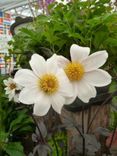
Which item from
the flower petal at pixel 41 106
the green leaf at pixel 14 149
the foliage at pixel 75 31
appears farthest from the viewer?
the green leaf at pixel 14 149

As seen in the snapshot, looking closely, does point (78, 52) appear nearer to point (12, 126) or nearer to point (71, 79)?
point (71, 79)

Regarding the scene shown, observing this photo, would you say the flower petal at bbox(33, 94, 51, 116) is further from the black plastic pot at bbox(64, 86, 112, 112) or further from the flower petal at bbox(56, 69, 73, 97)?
the black plastic pot at bbox(64, 86, 112, 112)

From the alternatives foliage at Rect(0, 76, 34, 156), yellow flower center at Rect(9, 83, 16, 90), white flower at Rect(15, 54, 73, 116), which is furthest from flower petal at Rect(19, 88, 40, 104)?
foliage at Rect(0, 76, 34, 156)

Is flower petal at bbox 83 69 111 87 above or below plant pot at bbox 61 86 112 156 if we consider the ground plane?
above

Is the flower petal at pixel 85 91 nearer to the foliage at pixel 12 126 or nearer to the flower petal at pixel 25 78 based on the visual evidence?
the flower petal at pixel 25 78

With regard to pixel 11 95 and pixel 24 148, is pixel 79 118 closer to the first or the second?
pixel 11 95

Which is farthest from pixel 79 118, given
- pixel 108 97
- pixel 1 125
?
pixel 1 125

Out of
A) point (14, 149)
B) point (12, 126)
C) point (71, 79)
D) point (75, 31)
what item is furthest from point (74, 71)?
point (12, 126)

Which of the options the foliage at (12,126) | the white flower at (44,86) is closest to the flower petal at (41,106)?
the white flower at (44,86)
